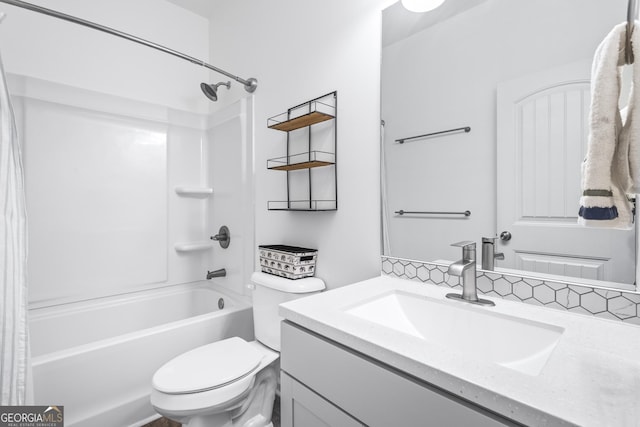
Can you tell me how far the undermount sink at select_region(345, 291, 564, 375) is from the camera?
729 mm

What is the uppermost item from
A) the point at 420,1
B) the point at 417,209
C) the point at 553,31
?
the point at 420,1

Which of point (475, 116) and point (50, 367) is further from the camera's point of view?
point (50, 367)

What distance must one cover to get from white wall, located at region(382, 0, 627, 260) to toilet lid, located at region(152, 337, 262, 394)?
2.48 ft

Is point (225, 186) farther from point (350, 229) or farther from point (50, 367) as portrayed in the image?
point (50, 367)

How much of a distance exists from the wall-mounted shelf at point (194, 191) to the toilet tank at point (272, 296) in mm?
1044

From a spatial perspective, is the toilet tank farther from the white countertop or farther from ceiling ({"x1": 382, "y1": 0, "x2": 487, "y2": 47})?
ceiling ({"x1": 382, "y1": 0, "x2": 487, "y2": 47})

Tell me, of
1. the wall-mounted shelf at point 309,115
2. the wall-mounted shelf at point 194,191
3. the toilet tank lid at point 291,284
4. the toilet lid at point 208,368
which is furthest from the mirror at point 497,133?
the wall-mounted shelf at point 194,191

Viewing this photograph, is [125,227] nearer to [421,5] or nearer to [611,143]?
[421,5]

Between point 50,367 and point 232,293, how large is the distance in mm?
999

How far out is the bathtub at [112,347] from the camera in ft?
4.11

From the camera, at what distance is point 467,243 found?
3.13 feet

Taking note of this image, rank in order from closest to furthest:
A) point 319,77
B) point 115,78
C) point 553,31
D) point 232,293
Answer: point 553,31
point 319,77
point 115,78
point 232,293

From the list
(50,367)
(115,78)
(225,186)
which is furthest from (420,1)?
(50,367)

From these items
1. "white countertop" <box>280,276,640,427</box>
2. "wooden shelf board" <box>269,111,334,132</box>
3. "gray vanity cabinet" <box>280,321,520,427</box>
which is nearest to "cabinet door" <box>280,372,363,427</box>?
"gray vanity cabinet" <box>280,321,520,427</box>
